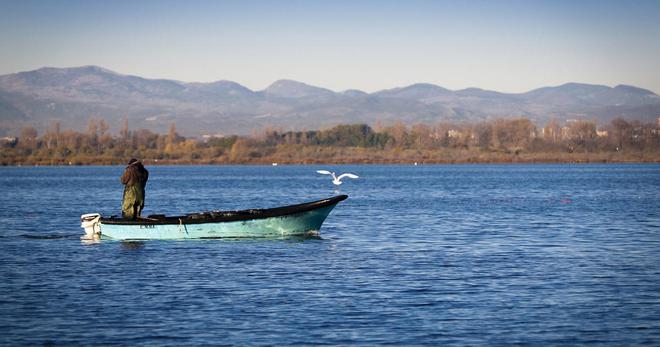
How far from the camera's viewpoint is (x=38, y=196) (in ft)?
281

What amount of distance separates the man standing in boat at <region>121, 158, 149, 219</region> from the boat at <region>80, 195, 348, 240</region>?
387 mm

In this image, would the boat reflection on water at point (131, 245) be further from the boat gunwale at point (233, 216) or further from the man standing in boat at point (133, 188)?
the man standing in boat at point (133, 188)

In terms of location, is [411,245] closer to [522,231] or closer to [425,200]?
[522,231]

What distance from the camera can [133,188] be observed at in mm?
37094

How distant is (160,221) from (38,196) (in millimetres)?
51904

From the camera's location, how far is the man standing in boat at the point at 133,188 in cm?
3691

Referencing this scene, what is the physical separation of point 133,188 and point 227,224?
3.59m

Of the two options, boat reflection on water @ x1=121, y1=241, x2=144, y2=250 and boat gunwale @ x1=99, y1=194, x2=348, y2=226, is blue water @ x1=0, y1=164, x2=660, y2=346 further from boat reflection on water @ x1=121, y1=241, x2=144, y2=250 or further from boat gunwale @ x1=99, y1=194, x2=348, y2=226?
boat gunwale @ x1=99, y1=194, x2=348, y2=226

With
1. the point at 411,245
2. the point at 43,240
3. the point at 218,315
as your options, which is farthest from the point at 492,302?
the point at 43,240

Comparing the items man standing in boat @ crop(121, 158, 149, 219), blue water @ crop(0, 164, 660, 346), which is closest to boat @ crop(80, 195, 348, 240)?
man standing in boat @ crop(121, 158, 149, 219)

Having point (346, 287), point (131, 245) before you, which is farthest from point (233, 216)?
point (346, 287)

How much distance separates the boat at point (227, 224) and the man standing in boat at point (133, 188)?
39 cm

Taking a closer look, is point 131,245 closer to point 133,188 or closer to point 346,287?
point 133,188

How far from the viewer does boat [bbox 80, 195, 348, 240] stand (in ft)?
121
